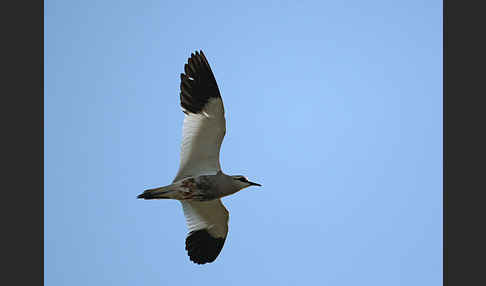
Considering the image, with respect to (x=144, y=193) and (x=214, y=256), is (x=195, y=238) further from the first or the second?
(x=144, y=193)

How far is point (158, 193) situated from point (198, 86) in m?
1.81

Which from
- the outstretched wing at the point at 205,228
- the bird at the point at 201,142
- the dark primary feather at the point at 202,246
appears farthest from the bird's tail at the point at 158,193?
Answer: the dark primary feather at the point at 202,246

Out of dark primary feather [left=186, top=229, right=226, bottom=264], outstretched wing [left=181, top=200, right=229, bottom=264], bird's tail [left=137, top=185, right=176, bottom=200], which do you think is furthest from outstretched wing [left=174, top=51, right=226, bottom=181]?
dark primary feather [left=186, top=229, right=226, bottom=264]

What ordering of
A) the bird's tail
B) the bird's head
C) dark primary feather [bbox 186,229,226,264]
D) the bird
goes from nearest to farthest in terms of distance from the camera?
the bird's tail → the bird → the bird's head → dark primary feather [bbox 186,229,226,264]

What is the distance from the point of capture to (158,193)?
799 centimetres

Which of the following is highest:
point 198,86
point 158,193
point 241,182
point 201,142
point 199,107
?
point 198,86

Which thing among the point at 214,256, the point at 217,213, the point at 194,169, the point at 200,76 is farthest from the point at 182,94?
A: the point at 214,256

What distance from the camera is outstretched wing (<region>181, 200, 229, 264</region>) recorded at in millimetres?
9008

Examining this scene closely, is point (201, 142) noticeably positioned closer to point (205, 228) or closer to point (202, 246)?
point (205, 228)

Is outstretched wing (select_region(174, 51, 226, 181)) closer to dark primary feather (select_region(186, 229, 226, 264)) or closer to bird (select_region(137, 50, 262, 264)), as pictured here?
bird (select_region(137, 50, 262, 264))

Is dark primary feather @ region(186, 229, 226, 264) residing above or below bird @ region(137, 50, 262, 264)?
below

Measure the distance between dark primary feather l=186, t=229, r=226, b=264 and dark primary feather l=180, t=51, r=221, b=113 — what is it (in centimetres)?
228

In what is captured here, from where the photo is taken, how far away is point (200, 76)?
329 inches

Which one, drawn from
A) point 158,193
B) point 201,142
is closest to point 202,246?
point 158,193
